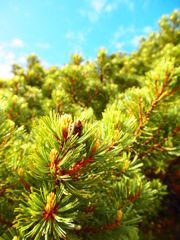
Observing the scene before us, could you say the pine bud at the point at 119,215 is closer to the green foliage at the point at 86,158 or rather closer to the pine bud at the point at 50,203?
the green foliage at the point at 86,158

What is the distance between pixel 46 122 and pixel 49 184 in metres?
0.25

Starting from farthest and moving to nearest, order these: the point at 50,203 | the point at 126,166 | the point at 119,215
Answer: the point at 126,166
the point at 119,215
the point at 50,203

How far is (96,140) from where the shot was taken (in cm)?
77

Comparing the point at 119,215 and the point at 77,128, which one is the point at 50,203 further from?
the point at 119,215

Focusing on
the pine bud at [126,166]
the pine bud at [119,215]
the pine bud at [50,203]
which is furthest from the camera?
the pine bud at [126,166]

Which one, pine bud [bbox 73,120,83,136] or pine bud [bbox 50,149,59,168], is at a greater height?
pine bud [bbox 73,120,83,136]

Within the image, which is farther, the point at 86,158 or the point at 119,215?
the point at 119,215

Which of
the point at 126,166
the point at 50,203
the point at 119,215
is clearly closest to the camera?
the point at 50,203

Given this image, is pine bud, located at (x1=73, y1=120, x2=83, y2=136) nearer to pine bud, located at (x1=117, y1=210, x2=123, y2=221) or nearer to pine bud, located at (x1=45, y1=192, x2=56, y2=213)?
pine bud, located at (x1=45, y1=192, x2=56, y2=213)

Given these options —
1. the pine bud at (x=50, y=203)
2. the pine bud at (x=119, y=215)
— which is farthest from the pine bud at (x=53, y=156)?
the pine bud at (x=119, y=215)

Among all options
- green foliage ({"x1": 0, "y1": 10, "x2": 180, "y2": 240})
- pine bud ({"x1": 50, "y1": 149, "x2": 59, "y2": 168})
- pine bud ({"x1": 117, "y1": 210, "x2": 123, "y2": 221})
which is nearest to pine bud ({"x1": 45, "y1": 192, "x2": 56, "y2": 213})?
green foliage ({"x1": 0, "y1": 10, "x2": 180, "y2": 240})

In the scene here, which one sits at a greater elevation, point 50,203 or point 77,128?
point 77,128

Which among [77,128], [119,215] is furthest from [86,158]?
[119,215]

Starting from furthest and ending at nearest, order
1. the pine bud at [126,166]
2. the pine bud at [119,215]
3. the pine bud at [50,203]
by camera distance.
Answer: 1. the pine bud at [126,166]
2. the pine bud at [119,215]
3. the pine bud at [50,203]
